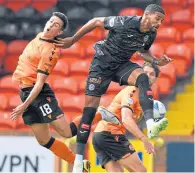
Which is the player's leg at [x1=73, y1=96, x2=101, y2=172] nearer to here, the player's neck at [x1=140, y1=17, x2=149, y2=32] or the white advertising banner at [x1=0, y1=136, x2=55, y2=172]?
the player's neck at [x1=140, y1=17, x2=149, y2=32]

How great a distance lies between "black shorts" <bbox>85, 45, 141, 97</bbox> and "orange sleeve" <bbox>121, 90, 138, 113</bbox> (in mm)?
631

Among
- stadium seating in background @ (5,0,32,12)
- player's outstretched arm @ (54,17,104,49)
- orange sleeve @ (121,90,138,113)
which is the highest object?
stadium seating in background @ (5,0,32,12)

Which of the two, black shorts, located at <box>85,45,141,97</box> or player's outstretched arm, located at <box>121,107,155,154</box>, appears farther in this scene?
player's outstretched arm, located at <box>121,107,155,154</box>

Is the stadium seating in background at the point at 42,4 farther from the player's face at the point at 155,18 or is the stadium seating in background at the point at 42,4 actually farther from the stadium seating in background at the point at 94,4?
the player's face at the point at 155,18

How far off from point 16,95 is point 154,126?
5.58 meters

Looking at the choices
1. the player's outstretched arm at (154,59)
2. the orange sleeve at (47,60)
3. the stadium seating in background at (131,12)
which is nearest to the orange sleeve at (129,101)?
the player's outstretched arm at (154,59)

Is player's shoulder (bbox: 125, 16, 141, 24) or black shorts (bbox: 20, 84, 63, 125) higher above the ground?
player's shoulder (bbox: 125, 16, 141, 24)

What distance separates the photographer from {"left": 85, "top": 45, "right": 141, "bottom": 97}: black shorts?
28.5ft

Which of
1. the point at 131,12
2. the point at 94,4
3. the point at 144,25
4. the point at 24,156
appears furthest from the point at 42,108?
the point at 94,4

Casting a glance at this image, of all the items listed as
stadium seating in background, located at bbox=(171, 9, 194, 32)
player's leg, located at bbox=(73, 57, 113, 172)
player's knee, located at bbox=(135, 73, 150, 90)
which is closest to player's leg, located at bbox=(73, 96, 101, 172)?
player's leg, located at bbox=(73, 57, 113, 172)

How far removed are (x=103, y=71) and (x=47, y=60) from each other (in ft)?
2.90

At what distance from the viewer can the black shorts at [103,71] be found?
8.67 meters

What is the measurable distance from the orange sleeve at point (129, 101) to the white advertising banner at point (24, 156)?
7.59 ft

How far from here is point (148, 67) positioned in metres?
9.38
